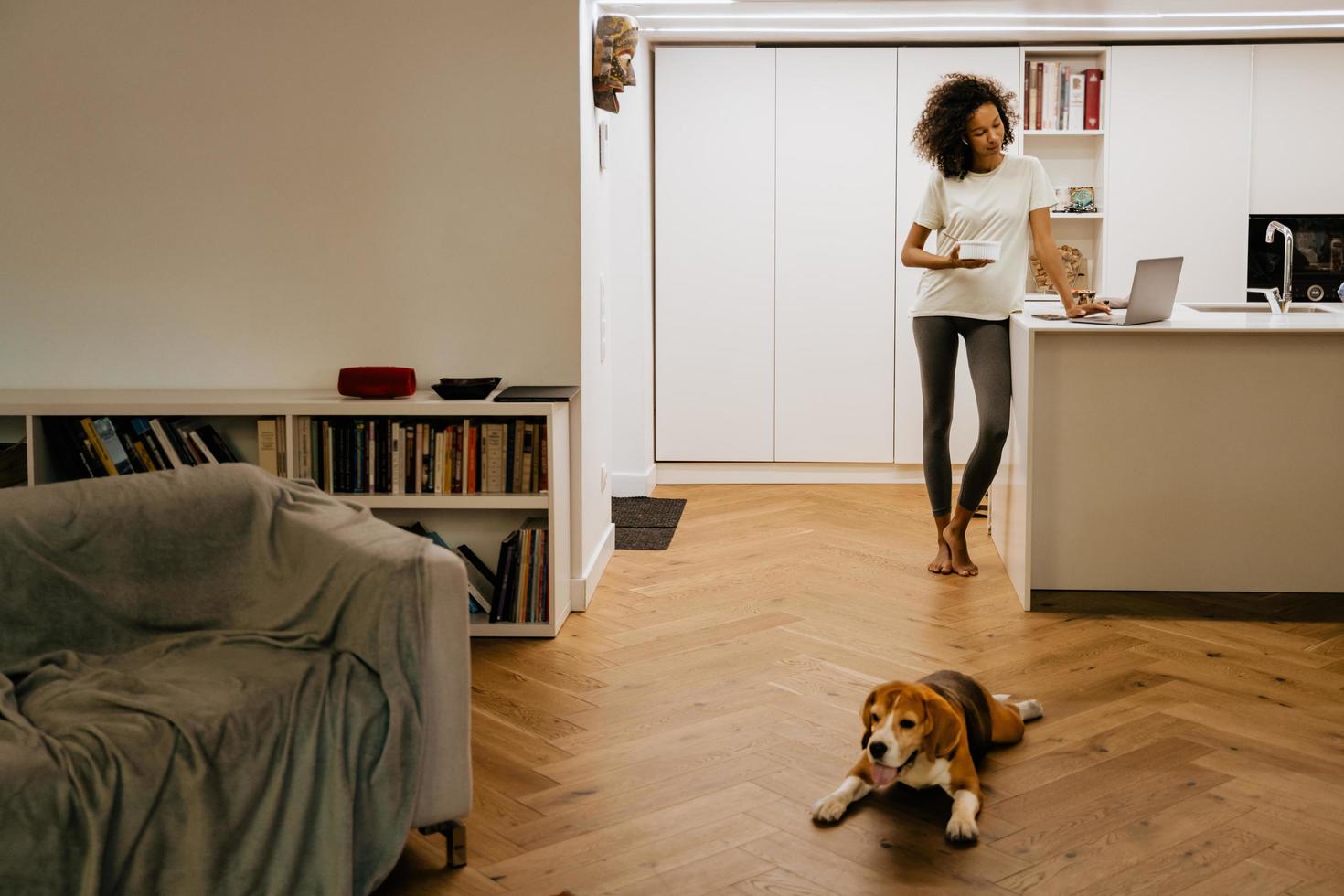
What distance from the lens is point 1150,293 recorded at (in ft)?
12.5

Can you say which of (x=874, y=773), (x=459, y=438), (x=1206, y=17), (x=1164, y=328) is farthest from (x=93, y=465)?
(x=1206, y=17)

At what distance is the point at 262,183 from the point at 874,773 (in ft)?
8.61

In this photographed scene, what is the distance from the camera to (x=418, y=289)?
151 inches

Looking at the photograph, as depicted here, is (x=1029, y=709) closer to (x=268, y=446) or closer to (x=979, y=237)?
(x=979, y=237)

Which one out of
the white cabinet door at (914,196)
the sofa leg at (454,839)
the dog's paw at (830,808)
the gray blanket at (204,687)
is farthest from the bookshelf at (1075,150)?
the sofa leg at (454,839)

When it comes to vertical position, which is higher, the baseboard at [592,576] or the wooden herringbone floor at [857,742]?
the baseboard at [592,576]

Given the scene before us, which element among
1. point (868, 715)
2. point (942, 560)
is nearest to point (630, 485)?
point (942, 560)

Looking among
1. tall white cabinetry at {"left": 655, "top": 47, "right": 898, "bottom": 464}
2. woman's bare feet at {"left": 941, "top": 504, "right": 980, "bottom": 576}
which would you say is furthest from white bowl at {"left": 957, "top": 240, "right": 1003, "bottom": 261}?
tall white cabinetry at {"left": 655, "top": 47, "right": 898, "bottom": 464}

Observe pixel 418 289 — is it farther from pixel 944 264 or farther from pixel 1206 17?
pixel 1206 17

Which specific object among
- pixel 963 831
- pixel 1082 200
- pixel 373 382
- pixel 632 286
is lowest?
pixel 963 831

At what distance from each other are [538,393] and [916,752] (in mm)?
Result: 1693

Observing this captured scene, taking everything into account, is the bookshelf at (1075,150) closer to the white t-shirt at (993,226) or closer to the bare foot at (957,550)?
the white t-shirt at (993,226)

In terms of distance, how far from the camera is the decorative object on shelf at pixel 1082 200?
5891mm

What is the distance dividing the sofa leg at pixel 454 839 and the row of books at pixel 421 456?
1.44m
